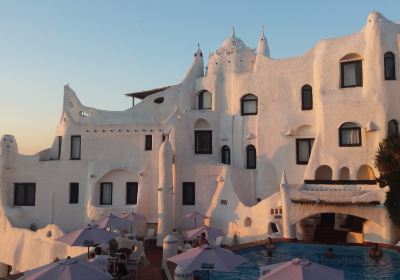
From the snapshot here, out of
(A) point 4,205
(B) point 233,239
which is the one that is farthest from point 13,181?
(B) point 233,239

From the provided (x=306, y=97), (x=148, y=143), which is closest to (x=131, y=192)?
(x=148, y=143)

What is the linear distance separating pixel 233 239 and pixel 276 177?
6.30m

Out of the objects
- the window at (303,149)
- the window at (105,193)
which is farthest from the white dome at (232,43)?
the window at (105,193)

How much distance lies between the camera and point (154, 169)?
102ft

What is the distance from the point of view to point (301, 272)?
34.9 ft

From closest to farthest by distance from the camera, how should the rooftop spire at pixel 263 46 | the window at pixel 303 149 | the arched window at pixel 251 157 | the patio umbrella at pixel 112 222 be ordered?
the patio umbrella at pixel 112 222 → the window at pixel 303 149 → the arched window at pixel 251 157 → the rooftop spire at pixel 263 46

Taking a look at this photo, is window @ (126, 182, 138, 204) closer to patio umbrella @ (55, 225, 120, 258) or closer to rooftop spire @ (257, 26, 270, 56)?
patio umbrella @ (55, 225, 120, 258)

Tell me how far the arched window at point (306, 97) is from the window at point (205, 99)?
7.62 m

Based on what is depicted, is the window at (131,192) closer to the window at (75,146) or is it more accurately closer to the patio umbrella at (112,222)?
the window at (75,146)

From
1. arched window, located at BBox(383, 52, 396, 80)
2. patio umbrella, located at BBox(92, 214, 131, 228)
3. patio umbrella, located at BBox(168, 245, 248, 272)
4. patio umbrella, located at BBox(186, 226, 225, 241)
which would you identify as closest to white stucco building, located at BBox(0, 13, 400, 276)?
arched window, located at BBox(383, 52, 396, 80)

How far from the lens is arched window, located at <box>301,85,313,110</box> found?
30.3 m

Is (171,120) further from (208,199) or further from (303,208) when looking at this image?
(303,208)

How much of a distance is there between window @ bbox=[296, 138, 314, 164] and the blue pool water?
8421 millimetres

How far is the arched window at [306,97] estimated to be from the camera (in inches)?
1193
